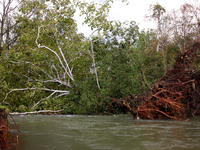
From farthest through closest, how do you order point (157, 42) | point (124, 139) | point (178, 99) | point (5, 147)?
point (157, 42)
point (178, 99)
point (124, 139)
point (5, 147)

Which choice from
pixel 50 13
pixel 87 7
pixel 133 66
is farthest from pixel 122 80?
pixel 50 13

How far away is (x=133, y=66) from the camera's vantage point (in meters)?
12.1

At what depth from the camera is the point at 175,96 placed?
9.17 meters

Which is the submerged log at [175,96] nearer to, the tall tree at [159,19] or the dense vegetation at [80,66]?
the dense vegetation at [80,66]

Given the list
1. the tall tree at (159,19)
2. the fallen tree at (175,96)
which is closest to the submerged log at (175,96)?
the fallen tree at (175,96)

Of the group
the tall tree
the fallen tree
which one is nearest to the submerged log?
the fallen tree

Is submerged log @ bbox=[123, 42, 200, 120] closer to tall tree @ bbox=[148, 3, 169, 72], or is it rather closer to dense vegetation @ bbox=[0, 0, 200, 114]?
dense vegetation @ bbox=[0, 0, 200, 114]

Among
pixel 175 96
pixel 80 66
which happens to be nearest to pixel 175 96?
pixel 175 96

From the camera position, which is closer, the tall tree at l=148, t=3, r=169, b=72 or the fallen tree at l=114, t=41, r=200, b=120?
the fallen tree at l=114, t=41, r=200, b=120

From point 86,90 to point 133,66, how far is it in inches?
113

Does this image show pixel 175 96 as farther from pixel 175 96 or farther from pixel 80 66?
pixel 80 66

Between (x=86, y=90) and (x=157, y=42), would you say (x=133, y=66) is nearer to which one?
(x=86, y=90)

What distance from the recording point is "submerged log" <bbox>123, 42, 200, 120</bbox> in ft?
29.5

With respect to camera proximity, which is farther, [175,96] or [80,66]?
[80,66]
